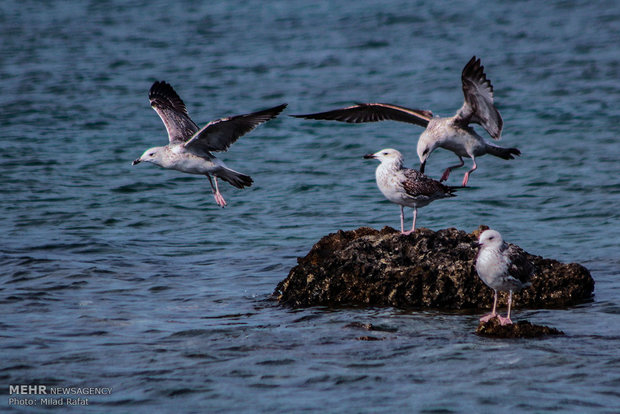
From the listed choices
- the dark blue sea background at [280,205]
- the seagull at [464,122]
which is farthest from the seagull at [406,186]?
→ the dark blue sea background at [280,205]

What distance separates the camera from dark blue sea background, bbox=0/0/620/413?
24.1 ft

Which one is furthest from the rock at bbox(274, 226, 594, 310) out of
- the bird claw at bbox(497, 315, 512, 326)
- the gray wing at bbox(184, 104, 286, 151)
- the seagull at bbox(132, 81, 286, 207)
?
the seagull at bbox(132, 81, 286, 207)

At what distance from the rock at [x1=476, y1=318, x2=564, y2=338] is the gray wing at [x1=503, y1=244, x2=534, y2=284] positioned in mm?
446

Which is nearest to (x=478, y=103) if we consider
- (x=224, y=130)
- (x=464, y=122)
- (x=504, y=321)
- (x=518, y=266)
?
(x=464, y=122)

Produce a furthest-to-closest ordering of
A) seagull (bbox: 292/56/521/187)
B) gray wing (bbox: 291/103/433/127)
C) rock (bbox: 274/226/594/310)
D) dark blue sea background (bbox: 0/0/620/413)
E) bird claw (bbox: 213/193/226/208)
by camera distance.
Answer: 1. gray wing (bbox: 291/103/433/127)
2. bird claw (bbox: 213/193/226/208)
3. seagull (bbox: 292/56/521/187)
4. rock (bbox: 274/226/594/310)
5. dark blue sea background (bbox: 0/0/620/413)

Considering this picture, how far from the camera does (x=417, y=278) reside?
9320 millimetres

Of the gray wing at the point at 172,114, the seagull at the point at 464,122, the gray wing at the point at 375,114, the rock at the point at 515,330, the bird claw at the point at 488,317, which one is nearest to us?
the rock at the point at 515,330

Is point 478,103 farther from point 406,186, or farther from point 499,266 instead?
point 499,266

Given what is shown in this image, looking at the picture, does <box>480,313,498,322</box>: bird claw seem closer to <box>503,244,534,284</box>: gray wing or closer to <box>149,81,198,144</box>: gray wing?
<box>503,244,534,284</box>: gray wing

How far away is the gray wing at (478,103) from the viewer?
1063 cm

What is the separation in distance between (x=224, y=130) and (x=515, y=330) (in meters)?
4.62

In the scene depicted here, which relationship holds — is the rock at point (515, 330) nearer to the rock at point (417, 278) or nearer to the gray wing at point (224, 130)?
the rock at point (417, 278)

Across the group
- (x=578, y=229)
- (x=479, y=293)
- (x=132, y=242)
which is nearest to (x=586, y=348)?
(x=479, y=293)

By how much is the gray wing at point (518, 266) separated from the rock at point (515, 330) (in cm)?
45
